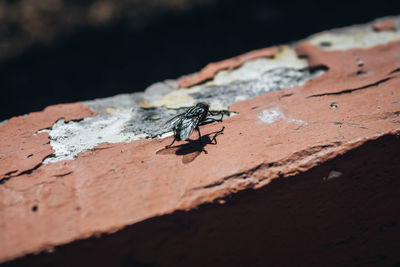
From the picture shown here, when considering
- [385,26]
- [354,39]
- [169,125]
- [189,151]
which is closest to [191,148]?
[189,151]

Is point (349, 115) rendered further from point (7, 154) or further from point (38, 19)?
point (38, 19)

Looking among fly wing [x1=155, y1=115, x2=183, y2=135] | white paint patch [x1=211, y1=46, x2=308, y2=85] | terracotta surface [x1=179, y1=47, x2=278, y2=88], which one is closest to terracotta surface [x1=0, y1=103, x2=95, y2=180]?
fly wing [x1=155, y1=115, x2=183, y2=135]

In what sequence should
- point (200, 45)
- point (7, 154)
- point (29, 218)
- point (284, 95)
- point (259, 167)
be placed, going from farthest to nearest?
point (200, 45), point (284, 95), point (7, 154), point (259, 167), point (29, 218)

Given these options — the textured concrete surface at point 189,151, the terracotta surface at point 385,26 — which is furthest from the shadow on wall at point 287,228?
the terracotta surface at point 385,26

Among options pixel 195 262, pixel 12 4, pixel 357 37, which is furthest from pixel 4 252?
pixel 12 4

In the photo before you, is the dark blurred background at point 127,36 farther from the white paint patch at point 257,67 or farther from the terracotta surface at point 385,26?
the white paint patch at point 257,67
